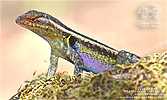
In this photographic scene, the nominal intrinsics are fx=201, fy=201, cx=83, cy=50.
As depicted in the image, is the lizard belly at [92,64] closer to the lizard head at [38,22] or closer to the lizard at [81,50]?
the lizard at [81,50]

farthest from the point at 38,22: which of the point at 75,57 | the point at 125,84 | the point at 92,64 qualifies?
the point at 125,84

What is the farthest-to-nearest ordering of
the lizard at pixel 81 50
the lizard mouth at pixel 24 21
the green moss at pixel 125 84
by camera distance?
the lizard at pixel 81 50 < the lizard mouth at pixel 24 21 < the green moss at pixel 125 84

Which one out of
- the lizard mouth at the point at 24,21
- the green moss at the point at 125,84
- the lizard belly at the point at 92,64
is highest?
the lizard mouth at the point at 24,21

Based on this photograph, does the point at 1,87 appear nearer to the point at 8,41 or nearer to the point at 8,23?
the point at 8,41

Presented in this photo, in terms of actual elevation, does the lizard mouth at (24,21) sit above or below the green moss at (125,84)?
above

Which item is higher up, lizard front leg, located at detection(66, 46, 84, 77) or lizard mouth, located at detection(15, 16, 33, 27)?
lizard mouth, located at detection(15, 16, 33, 27)

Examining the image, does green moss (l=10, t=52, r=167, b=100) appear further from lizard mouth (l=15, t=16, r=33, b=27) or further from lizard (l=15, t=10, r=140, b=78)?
lizard mouth (l=15, t=16, r=33, b=27)

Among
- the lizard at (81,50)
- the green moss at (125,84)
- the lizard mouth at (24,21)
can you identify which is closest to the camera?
the green moss at (125,84)

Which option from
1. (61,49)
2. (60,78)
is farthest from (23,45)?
(60,78)

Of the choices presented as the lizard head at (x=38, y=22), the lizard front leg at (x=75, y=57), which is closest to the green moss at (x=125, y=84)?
the lizard front leg at (x=75, y=57)

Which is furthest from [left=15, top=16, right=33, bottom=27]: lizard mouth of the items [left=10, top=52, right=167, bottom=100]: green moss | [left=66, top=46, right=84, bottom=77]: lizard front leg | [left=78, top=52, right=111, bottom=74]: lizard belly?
[left=10, top=52, right=167, bottom=100]: green moss
